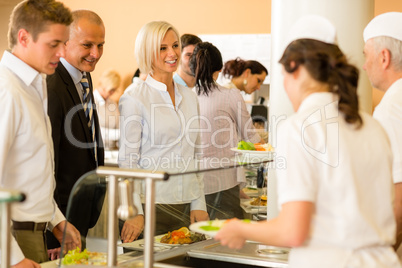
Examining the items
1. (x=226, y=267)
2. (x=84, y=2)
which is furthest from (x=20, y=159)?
(x=84, y=2)

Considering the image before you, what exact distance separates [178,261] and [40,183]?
1.74ft

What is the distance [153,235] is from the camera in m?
1.48

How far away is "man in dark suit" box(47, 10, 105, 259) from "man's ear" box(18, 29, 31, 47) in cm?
53

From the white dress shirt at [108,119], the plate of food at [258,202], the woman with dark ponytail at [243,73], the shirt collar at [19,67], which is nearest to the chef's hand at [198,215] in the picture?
the plate of food at [258,202]

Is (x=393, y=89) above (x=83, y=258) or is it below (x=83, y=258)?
above

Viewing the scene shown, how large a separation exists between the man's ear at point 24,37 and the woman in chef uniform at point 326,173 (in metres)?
0.94

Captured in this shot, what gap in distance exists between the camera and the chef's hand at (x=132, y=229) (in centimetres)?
186

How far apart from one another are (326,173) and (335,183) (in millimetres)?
31

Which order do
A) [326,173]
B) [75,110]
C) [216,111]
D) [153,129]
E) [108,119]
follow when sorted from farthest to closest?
[108,119] < [216,111] < [153,129] < [75,110] < [326,173]

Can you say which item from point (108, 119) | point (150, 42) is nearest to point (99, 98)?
point (108, 119)

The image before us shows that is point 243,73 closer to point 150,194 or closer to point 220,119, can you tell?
point 220,119

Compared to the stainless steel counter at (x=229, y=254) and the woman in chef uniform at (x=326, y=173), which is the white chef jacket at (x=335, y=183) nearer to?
the woman in chef uniform at (x=326, y=173)

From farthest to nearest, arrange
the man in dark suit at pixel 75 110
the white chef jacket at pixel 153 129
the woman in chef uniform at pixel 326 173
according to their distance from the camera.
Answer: the white chef jacket at pixel 153 129 < the man in dark suit at pixel 75 110 < the woman in chef uniform at pixel 326 173

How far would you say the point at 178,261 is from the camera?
1986 mm
